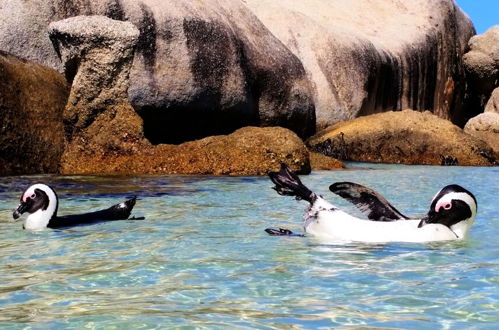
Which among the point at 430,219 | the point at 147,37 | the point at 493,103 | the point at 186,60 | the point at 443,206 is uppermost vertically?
the point at 493,103

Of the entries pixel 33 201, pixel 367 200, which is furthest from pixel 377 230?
pixel 33 201

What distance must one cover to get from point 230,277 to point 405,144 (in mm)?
15144

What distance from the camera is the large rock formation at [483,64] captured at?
30344 mm

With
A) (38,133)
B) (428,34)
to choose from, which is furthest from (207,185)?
(428,34)

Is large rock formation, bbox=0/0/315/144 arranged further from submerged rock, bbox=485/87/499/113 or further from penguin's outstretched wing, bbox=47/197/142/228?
submerged rock, bbox=485/87/499/113

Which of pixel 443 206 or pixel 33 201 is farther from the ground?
pixel 443 206

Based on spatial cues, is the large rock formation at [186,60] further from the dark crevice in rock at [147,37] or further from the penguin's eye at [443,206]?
the penguin's eye at [443,206]

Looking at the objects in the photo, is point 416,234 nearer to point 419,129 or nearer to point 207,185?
point 207,185

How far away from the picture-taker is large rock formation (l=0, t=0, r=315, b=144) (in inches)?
571

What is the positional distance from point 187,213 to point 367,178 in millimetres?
5839

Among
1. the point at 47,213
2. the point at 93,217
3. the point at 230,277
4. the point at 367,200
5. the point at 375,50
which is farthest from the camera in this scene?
the point at 375,50

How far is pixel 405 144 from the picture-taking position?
761 inches

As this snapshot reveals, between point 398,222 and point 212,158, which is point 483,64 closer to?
point 212,158

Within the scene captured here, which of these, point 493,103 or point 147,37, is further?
point 493,103
